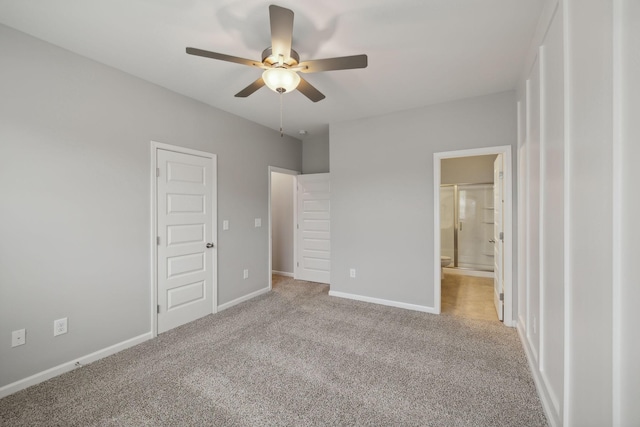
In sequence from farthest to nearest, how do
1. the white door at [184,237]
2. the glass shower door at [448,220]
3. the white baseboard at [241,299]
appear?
the glass shower door at [448,220] → the white baseboard at [241,299] → the white door at [184,237]

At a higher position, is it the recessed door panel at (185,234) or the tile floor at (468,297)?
the recessed door panel at (185,234)

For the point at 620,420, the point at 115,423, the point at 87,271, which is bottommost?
the point at 115,423

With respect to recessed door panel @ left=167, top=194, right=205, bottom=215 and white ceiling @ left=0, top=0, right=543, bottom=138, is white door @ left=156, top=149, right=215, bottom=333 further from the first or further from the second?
white ceiling @ left=0, top=0, right=543, bottom=138

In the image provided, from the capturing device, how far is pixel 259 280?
13.8ft

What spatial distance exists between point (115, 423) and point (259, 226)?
110 inches

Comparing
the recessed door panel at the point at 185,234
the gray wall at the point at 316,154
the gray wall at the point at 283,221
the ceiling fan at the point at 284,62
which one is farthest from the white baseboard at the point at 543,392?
the gray wall at the point at 283,221

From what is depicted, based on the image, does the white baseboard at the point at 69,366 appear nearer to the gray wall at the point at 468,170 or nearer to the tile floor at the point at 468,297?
the tile floor at the point at 468,297

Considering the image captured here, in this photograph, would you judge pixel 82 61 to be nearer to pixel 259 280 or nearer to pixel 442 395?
pixel 259 280

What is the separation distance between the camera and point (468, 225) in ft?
18.9

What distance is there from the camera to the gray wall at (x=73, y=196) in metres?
1.97

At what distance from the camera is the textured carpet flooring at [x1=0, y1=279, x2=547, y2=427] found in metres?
1.72

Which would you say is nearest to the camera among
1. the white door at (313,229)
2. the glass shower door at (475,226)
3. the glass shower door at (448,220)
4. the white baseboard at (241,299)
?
the white baseboard at (241,299)

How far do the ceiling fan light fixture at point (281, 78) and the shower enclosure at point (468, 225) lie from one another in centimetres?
484

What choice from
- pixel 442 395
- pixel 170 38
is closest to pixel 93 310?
pixel 170 38
